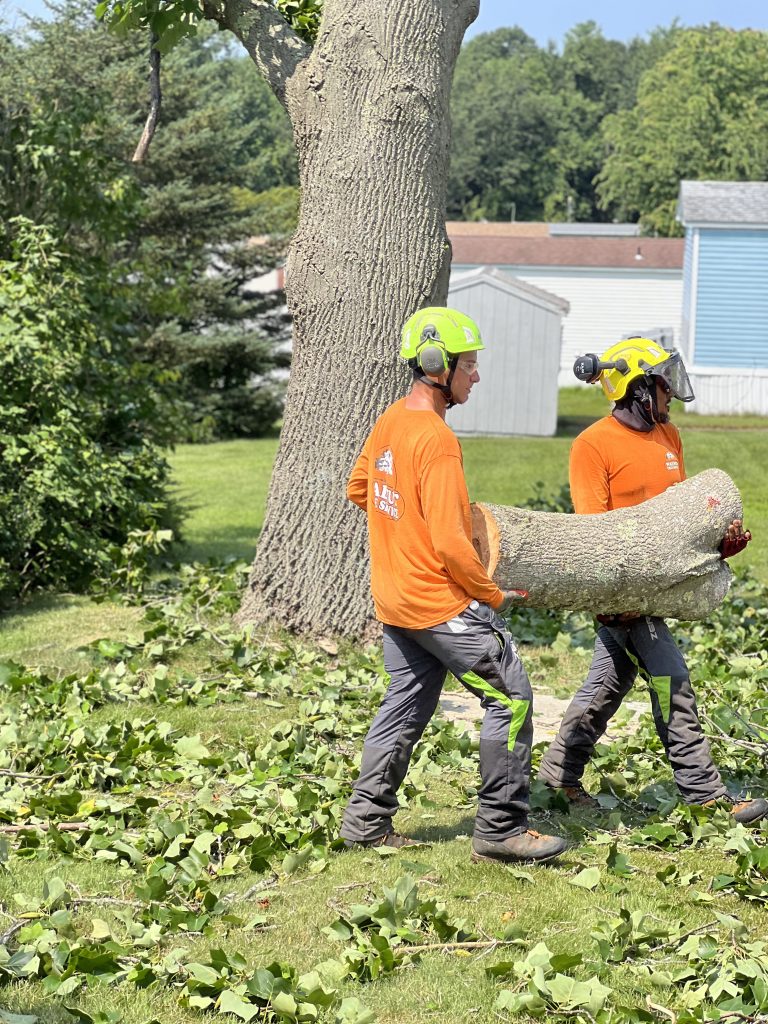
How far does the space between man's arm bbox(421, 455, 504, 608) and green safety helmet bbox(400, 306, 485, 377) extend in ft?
1.18

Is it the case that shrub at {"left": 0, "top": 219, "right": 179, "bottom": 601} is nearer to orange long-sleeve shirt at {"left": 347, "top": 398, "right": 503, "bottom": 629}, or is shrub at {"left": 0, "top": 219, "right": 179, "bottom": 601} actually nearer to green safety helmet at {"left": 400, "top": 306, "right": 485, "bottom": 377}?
orange long-sleeve shirt at {"left": 347, "top": 398, "right": 503, "bottom": 629}

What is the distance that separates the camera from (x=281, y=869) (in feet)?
17.1

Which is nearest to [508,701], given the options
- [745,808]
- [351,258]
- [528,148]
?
[745,808]

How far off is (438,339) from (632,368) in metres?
0.94

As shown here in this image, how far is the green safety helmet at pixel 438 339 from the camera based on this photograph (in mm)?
4957

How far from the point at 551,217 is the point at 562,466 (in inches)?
3103

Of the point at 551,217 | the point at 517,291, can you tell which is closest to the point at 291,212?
the point at 517,291

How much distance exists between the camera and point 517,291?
2647cm

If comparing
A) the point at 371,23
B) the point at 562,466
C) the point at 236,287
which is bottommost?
the point at 562,466

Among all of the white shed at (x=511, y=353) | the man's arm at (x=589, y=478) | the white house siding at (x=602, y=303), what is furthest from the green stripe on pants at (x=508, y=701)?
the white house siding at (x=602, y=303)

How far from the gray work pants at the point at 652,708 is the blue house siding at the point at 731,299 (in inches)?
1030

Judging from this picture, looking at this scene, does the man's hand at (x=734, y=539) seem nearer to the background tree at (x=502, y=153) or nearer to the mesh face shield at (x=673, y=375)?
the mesh face shield at (x=673, y=375)

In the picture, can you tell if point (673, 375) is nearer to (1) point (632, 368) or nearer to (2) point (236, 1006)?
(1) point (632, 368)

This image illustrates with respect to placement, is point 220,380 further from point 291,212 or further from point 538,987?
point 538,987
